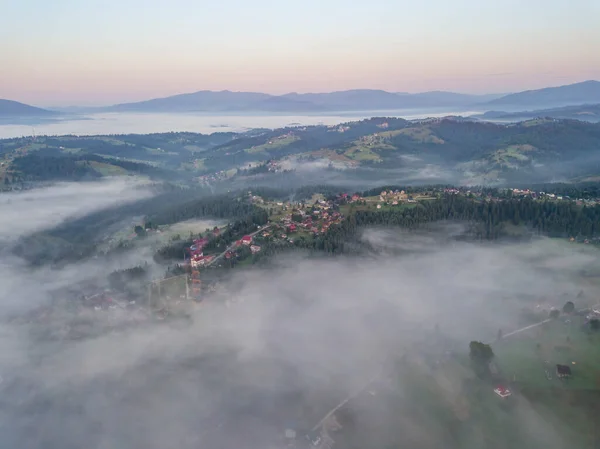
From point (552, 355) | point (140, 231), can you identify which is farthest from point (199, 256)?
point (552, 355)

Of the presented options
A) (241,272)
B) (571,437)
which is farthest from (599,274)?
(241,272)

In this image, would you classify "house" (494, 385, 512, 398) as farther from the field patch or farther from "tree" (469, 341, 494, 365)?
"tree" (469, 341, 494, 365)

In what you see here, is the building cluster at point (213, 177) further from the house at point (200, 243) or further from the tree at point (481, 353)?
the tree at point (481, 353)

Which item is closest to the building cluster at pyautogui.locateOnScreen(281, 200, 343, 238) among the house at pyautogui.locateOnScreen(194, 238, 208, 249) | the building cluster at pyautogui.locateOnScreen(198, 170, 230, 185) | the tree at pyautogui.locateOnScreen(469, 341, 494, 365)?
the house at pyautogui.locateOnScreen(194, 238, 208, 249)

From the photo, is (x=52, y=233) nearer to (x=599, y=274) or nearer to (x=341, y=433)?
(x=341, y=433)

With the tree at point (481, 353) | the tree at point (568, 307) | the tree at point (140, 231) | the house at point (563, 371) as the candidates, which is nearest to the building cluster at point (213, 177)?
the tree at point (140, 231)

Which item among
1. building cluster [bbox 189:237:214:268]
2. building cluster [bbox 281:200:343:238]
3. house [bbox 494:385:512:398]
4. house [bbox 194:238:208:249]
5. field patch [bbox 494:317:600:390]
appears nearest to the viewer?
house [bbox 494:385:512:398]
